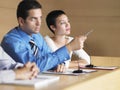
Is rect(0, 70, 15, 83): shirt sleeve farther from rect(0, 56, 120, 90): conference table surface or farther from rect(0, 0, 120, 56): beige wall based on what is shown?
rect(0, 0, 120, 56): beige wall

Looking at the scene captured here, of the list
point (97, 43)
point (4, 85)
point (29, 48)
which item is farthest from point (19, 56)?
point (97, 43)

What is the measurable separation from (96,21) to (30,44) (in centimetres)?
262

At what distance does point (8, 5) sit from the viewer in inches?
162

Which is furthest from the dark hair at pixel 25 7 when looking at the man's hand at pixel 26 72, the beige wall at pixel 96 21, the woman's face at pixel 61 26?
the beige wall at pixel 96 21

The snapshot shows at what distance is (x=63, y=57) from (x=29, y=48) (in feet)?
0.91

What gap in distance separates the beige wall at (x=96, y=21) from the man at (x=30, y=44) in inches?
97.9

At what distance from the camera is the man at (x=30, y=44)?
208 cm

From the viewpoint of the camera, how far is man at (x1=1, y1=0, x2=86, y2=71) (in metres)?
2.08

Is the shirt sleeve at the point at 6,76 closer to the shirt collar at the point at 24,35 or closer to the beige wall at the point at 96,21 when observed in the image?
the shirt collar at the point at 24,35

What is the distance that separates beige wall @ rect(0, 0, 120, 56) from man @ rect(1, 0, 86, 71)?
8.16ft

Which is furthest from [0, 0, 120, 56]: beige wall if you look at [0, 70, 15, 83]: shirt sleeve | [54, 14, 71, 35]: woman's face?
[0, 70, 15, 83]: shirt sleeve

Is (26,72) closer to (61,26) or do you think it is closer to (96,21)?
(61,26)

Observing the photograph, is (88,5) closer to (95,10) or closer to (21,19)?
(95,10)

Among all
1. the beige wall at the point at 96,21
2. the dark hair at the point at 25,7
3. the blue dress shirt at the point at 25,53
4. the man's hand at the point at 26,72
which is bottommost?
the man's hand at the point at 26,72
